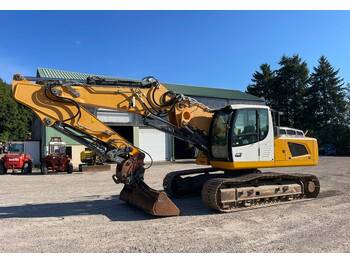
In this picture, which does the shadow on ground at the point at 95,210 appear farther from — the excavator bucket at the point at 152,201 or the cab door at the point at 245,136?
the cab door at the point at 245,136

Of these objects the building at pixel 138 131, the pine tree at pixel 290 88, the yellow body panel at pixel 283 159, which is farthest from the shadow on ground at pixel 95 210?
the pine tree at pixel 290 88

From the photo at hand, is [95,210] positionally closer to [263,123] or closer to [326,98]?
[263,123]

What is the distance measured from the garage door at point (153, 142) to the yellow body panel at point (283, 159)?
981 inches

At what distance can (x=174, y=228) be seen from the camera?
8.33 metres

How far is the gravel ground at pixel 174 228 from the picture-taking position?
6934mm

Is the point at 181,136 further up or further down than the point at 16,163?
further up

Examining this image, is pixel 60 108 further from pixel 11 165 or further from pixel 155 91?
pixel 11 165

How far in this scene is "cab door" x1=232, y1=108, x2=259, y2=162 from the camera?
10.4 meters

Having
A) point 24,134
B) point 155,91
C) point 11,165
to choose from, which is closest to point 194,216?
point 155,91

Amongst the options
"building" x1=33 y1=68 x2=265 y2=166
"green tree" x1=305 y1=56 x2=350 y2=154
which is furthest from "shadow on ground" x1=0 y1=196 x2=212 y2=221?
"green tree" x1=305 y1=56 x2=350 y2=154

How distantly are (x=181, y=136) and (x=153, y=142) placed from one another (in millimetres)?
25881

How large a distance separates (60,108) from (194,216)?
158 inches

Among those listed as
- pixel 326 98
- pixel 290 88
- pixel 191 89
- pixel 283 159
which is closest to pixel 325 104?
pixel 326 98

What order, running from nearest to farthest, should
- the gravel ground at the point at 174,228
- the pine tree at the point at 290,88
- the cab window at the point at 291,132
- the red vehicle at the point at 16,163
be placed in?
the gravel ground at the point at 174,228, the cab window at the point at 291,132, the red vehicle at the point at 16,163, the pine tree at the point at 290,88
